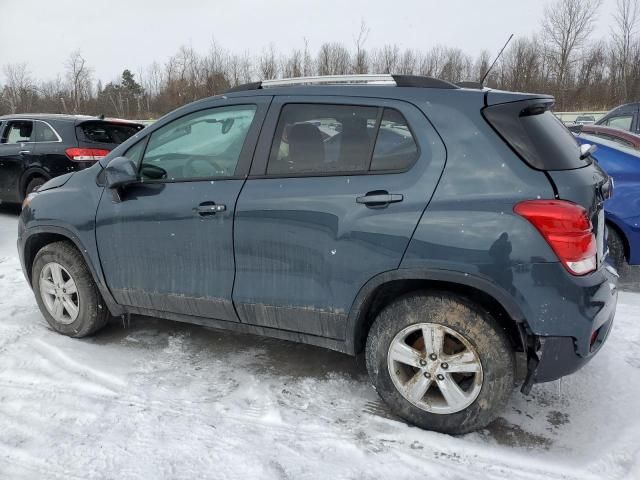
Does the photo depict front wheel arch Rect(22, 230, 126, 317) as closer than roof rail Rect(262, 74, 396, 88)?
No

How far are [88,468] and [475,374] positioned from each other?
1.90 metres

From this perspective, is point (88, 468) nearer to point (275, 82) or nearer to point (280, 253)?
point (280, 253)

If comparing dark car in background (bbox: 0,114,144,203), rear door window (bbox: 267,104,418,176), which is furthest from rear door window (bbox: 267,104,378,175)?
dark car in background (bbox: 0,114,144,203)

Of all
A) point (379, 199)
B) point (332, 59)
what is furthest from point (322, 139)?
point (332, 59)

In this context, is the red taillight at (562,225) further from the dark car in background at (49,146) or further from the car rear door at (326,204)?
the dark car in background at (49,146)

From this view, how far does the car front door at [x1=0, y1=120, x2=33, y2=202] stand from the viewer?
8008 millimetres

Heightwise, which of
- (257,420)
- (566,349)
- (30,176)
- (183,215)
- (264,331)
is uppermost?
(183,215)

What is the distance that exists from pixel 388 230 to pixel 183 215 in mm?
1312

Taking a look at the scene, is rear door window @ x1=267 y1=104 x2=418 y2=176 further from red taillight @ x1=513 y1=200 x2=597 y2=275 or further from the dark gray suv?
red taillight @ x1=513 y1=200 x2=597 y2=275

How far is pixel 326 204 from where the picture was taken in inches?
104

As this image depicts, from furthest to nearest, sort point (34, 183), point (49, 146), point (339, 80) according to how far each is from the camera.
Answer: point (34, 183)
point (49, 146)
point (339, 80)

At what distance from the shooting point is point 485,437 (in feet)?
8.56

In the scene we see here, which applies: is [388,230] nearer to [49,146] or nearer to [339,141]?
[339,141]

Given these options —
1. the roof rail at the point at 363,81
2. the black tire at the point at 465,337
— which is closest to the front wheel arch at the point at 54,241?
the roof rail at the point at 363,81
